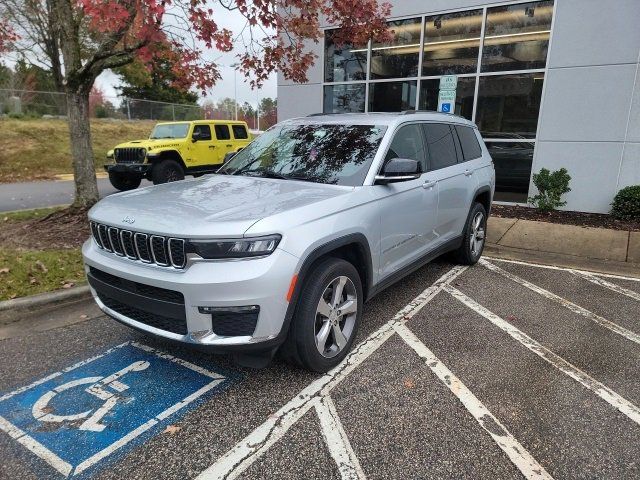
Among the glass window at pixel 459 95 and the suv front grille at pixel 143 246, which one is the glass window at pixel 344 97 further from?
the suv front grille at pixel 143 246

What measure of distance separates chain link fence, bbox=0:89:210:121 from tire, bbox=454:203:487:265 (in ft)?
75.0

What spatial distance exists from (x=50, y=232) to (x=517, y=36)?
895 cm

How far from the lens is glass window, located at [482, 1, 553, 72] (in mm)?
8700

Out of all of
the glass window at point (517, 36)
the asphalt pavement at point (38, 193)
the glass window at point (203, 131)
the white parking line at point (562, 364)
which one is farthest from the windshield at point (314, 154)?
the glass window at point (203, 131)

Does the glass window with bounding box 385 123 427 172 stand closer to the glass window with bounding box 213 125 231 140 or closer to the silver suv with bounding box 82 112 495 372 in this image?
the silver suv with bounding box 82 112 495 372

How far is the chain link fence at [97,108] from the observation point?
24.3 meters

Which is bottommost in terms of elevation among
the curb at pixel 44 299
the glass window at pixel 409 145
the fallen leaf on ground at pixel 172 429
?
the fallen leaf on ground at pixel 172 429

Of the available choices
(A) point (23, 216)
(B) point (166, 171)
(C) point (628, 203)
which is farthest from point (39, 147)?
(C) point (628, 203)

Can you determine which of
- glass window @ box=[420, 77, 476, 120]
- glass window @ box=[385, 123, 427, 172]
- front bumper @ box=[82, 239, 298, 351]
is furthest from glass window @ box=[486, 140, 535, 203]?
front bumper @ box=[82, 239, 298, 351]

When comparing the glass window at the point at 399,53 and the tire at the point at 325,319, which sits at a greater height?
the glass window at the point at 399,53

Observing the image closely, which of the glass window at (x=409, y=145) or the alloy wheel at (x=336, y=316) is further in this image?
the glass window at (x=409, y=145)

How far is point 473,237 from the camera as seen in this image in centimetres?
578

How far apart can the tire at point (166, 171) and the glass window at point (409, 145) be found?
9308mm

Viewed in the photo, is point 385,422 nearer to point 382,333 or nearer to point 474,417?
point 474,417
